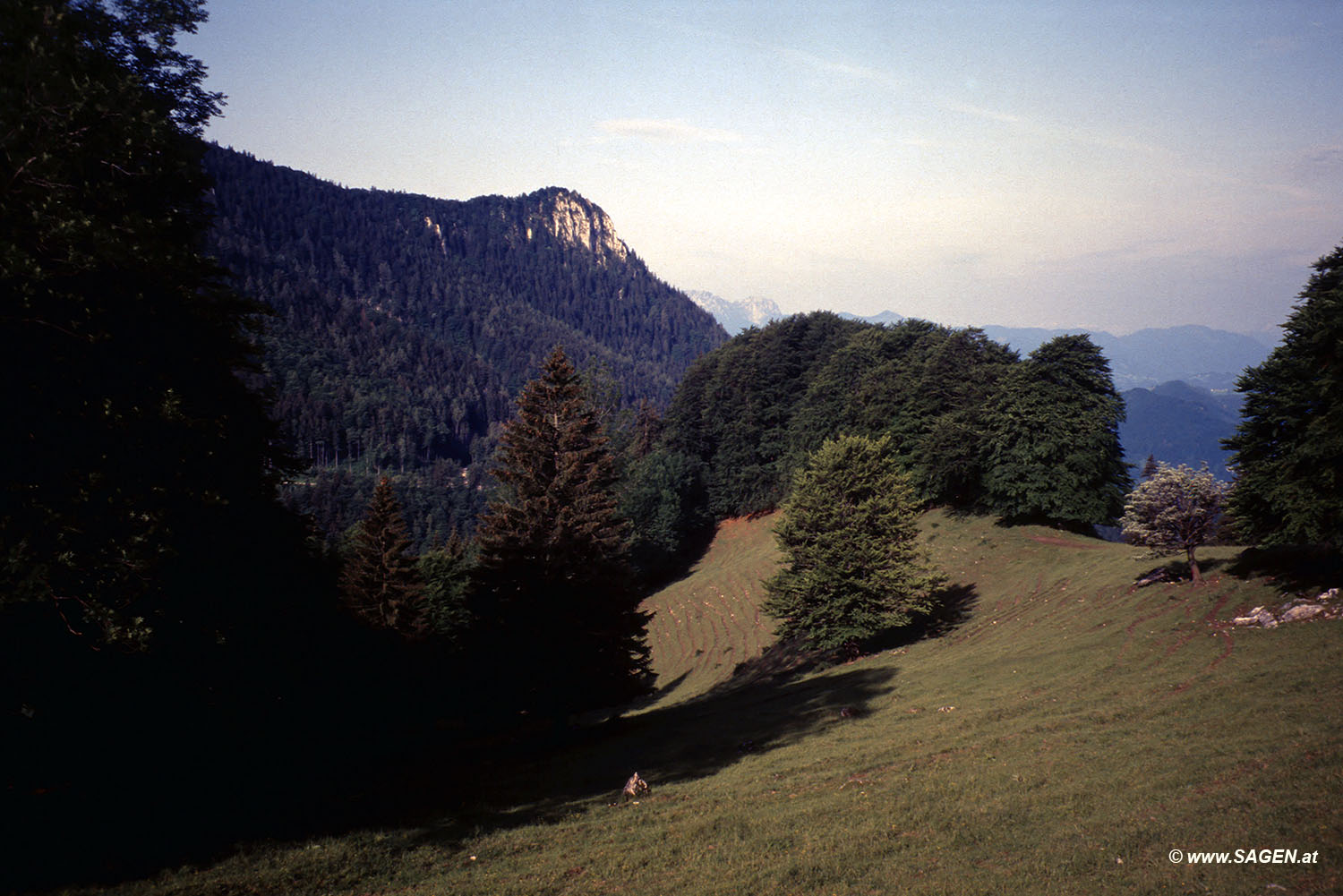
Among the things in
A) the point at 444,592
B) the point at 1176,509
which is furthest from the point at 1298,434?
the point at 444,592

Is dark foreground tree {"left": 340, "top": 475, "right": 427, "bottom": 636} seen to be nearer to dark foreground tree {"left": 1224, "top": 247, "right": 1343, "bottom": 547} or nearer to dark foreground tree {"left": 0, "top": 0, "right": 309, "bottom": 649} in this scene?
dark foreground tree {"left": 0, "top": 0, "right": 309, "bottom": 649}

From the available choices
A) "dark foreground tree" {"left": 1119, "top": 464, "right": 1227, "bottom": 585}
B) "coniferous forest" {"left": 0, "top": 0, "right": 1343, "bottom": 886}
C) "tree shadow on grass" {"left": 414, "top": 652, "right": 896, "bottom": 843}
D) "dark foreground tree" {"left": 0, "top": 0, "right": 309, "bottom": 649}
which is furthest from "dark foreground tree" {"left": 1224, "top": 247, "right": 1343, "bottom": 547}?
"dark foreground tree" {"left": 0, "top": 0, "right": 309, "bottom": 649}

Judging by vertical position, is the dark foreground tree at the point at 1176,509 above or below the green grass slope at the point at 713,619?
above

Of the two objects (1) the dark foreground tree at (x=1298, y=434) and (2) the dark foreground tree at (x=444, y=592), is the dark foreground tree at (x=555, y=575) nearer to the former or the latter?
(2) the dark foreground tree at (x=444, y=592)

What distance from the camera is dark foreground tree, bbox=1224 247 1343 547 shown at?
22469 millimetres

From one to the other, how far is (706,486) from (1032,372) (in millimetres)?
46899

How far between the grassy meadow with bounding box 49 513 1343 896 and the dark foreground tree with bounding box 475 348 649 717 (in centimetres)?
293

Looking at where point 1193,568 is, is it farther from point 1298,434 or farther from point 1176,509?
point 1298,434

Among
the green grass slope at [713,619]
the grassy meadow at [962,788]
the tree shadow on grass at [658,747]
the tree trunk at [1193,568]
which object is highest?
the tree trunk at [1193,568]

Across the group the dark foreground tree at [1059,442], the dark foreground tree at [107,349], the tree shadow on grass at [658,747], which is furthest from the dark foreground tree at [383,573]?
the dark foreground tree at [1059,442]

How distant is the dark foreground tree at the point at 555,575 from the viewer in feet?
84.1

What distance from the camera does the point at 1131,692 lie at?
20.0 m

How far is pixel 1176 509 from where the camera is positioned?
2861cm

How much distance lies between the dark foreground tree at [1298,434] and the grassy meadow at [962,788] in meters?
2.87
